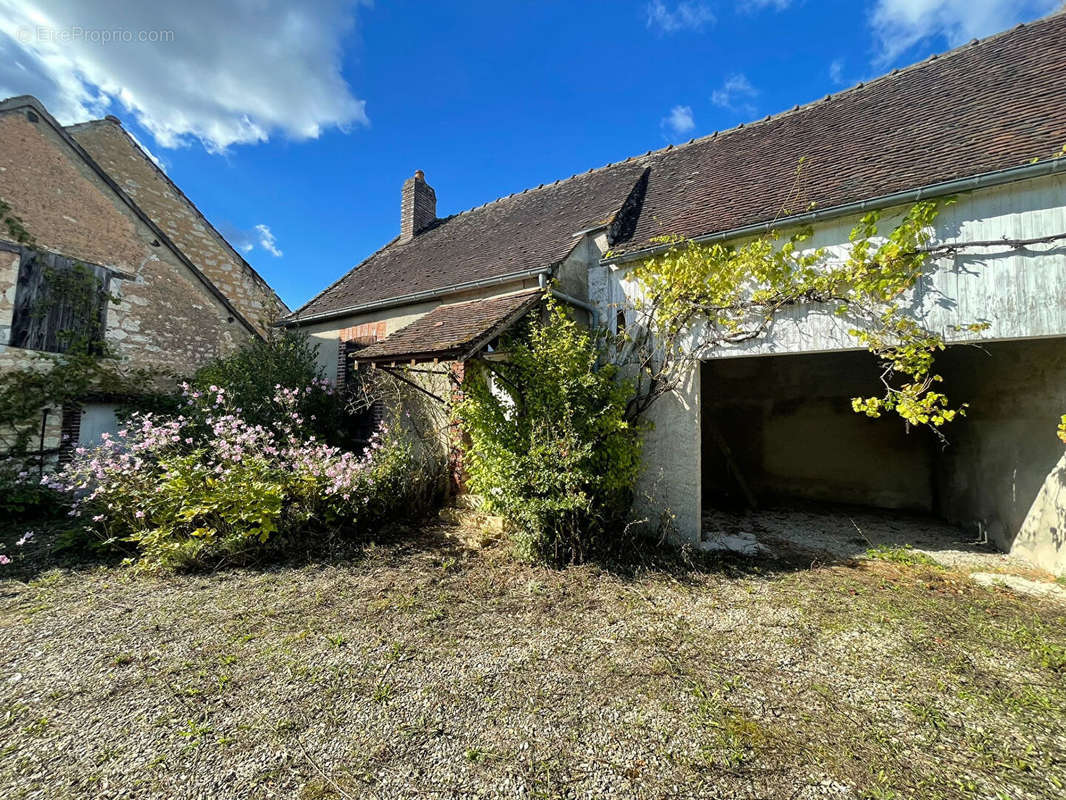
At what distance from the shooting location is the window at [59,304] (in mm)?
7164

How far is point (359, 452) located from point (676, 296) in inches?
272

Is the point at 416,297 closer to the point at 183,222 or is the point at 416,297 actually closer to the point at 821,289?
the point at 821,289

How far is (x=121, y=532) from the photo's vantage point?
17.6 ft

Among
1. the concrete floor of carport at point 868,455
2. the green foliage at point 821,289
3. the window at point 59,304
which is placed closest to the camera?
the green foliage at point 821,289

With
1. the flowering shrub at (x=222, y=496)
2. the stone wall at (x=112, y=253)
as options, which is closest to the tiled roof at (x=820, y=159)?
the stone wall at (x=112, y=253)

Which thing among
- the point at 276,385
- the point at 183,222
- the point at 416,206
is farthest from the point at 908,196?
the point at 183,222

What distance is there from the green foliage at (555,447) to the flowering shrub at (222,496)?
1755 mm

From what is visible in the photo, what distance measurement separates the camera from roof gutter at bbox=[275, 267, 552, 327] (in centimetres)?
683

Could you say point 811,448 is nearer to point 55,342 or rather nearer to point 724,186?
point 724,186

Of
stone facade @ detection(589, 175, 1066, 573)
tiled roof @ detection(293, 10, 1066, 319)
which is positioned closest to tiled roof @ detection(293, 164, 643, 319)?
tiled roof @ detection(293, 10, 1066, 319)

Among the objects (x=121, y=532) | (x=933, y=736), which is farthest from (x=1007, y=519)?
(x=121, y=532)

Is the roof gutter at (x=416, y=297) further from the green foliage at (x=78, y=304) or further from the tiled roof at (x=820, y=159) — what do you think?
the green foliage at (x=78, y=304)

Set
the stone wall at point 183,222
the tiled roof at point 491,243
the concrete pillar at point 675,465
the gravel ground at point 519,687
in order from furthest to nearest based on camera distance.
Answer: the stone wall at point 183,222 < the tiled roof at point 491,243 < the concrete pillar at point 675,465 < the gravel ground at point 519,687

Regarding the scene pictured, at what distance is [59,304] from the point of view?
7.50 m
